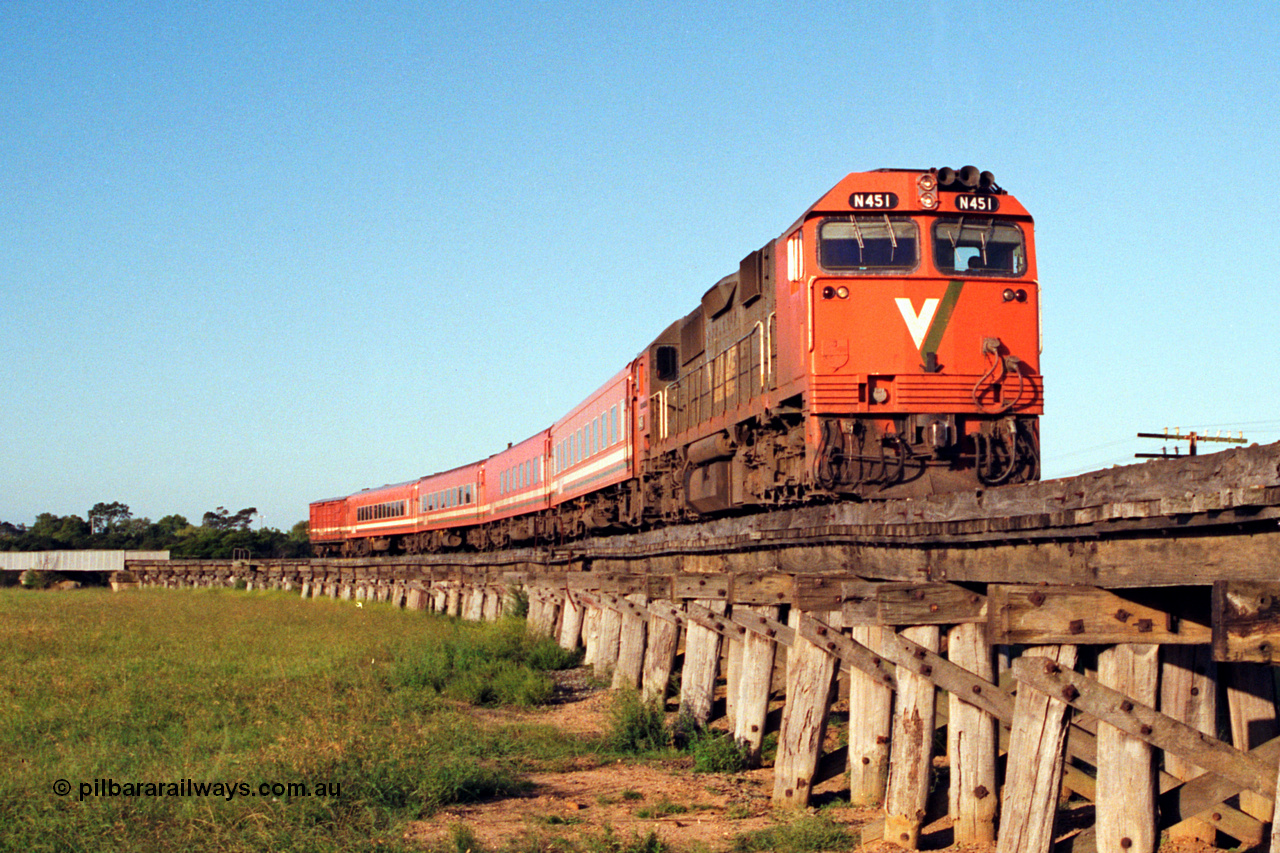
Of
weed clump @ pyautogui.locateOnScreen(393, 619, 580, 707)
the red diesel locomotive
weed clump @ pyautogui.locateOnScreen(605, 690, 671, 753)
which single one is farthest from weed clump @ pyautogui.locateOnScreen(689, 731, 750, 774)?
weed clump @ pyautogui.locateOnScreen(393, 619, 580, 707)

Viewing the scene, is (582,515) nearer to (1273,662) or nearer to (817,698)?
(817,698)

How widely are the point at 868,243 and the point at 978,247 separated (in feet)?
4.12

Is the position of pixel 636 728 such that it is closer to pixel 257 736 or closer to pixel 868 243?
pixel 257 736

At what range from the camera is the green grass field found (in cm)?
744

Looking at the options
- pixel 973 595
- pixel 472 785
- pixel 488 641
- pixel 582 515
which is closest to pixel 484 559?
pixel 582 515

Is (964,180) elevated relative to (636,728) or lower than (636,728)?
elevated

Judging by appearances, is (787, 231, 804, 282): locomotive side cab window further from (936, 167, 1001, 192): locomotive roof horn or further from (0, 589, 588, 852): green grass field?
(0, 589, 588, 852): green grass field

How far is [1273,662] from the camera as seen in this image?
4.48m

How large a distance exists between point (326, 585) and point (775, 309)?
96.4 feet

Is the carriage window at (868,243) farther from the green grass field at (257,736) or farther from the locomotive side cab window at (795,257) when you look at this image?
the green grass field at (257,736)

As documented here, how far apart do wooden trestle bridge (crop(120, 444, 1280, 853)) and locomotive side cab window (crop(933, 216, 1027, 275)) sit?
3.78 m

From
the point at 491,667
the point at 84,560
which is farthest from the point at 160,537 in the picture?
the point at 491,667

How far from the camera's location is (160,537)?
395 feet

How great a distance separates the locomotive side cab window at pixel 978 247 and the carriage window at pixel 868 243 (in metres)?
0.30
